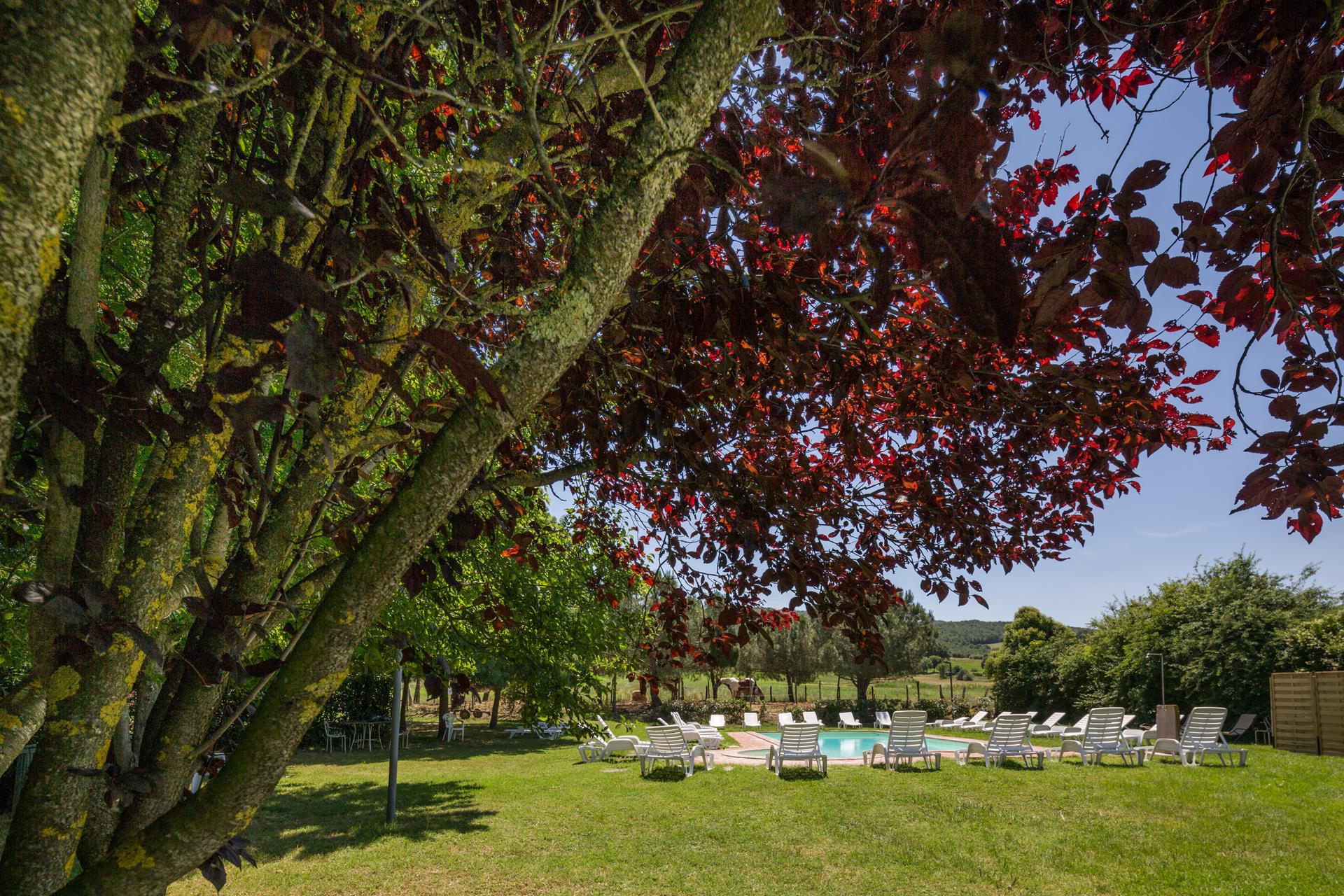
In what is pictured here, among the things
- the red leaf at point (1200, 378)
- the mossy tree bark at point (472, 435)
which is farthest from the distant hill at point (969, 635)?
the mossy tree bark at point (472, 435)

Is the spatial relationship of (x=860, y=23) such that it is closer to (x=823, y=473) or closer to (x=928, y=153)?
(x=928, y=153)

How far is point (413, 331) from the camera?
3.31 ft

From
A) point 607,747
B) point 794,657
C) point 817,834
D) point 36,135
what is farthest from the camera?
point 794,657

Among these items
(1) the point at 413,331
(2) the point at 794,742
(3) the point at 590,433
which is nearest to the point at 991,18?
(1) the point at 413,331

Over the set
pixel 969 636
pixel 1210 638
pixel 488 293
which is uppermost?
pixel 488 293

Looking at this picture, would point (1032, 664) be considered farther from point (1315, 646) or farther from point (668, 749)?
point (668, 749)

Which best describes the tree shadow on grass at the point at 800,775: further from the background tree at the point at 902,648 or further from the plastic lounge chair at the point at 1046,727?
the background tree at the point at 902,648

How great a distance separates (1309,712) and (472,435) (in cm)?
2160

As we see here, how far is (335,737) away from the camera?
20.1 metres

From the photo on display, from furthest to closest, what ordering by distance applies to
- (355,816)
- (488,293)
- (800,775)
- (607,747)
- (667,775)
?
(607,747)
(667,775)
(800,775)
(355,816)
(488,293)

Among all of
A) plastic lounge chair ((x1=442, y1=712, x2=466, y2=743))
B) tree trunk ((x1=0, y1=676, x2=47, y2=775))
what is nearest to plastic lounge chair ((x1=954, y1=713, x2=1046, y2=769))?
plastic lounge chair ((x1=442, y1=712, x2=466, y2=743))

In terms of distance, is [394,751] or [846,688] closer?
[394,751]

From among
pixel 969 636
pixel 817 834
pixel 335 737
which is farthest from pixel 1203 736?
pixel 969 636

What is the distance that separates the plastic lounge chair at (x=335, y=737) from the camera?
20.0 meters
